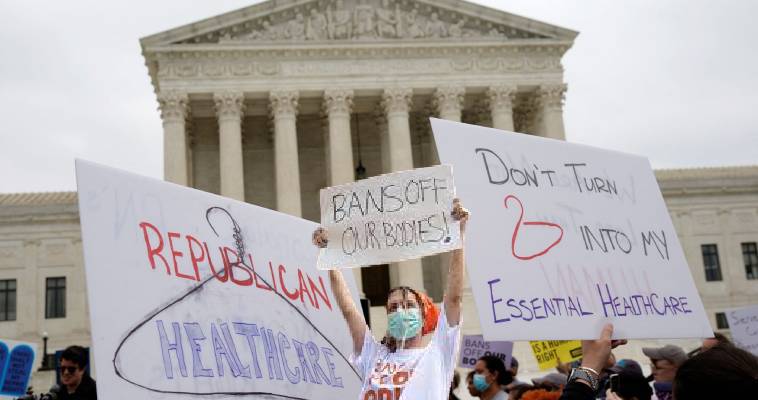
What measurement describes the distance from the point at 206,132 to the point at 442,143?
38.3 metres

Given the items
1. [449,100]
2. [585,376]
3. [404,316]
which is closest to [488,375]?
[404,316]

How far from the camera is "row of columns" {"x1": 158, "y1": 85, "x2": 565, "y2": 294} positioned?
1453 inches

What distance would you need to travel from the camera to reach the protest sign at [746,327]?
43.8 ft

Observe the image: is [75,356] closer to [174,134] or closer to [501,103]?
[174,134]

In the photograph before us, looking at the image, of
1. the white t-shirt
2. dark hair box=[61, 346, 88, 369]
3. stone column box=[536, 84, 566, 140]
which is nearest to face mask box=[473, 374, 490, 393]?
the white t-shirt

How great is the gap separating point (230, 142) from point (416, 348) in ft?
108

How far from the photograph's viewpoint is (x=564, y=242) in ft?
18.4

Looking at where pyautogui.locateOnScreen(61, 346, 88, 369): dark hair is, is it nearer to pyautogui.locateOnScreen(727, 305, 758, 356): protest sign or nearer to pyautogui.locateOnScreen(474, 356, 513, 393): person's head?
pyautogui.locateOnScreen(474, 356, 513, 393): person's head

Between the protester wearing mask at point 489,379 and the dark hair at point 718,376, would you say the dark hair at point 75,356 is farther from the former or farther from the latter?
the dark hair at point 718,376

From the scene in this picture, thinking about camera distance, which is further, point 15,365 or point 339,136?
point 339,136

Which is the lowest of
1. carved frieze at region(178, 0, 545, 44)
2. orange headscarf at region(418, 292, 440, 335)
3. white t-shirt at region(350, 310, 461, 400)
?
white t-shirt at region(350, 310, 461, 400)

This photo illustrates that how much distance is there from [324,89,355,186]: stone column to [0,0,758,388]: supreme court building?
6 centimetres

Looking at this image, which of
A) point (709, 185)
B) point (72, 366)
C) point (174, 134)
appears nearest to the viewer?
point (72, 366)

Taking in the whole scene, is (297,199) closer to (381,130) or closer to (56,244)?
(381,130)
